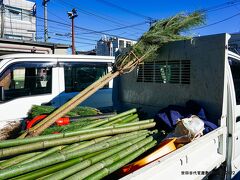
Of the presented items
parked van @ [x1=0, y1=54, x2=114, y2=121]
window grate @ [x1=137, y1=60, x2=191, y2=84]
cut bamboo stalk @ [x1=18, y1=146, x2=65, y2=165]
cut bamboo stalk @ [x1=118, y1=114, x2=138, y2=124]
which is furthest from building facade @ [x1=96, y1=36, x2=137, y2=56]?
cut bamboo stalk @ [x1=18, y1=146, x2=65, y2=165]

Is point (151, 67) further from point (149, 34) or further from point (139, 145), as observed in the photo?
point (139, 145)

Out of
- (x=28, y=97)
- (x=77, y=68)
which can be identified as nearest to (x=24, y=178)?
(x=28, y=97)

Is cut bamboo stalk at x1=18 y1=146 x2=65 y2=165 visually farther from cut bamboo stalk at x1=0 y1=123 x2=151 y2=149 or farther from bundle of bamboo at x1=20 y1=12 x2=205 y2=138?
bundle of bamboo at x1=20 y1=12 x2=205 y2=138

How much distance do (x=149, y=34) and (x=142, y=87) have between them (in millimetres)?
844

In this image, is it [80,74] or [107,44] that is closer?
[80,74]

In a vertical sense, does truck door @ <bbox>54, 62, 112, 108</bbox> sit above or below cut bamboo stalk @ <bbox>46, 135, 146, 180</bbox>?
above

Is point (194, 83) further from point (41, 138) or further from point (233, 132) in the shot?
point (41, 138)

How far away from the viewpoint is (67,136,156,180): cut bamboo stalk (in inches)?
79.5

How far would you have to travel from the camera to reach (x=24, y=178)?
1911 mm

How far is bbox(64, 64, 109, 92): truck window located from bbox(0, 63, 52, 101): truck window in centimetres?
46

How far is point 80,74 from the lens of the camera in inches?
257

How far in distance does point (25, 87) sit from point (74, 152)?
156 inches

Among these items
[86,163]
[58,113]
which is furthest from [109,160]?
[58,113]

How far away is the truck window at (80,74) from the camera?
621 cm
